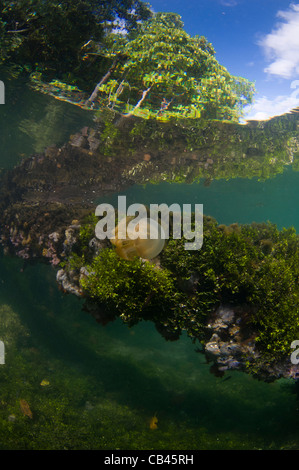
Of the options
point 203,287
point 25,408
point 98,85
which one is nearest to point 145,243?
point 203,287

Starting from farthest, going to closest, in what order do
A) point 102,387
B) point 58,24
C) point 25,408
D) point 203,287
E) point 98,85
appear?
point 98,85 < point 102,387 < point 58,24 < point 25,408 < point 203,287

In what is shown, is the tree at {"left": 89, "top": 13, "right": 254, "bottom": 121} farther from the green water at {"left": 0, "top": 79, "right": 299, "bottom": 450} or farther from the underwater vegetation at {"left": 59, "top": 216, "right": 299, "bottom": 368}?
the underwater vegetation at {"left": 59, "top": 216, "right": 299, "bottom": 368}

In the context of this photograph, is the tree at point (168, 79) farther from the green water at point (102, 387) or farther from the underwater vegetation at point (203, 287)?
the underwater vegetation at point (203, 287)

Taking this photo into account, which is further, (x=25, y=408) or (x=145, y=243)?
(x=25, y=408)

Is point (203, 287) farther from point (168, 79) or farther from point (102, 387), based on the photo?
point (168, 79)

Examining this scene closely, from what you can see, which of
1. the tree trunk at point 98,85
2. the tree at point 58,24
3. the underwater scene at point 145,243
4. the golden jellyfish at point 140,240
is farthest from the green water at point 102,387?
the tree at point 58,24
